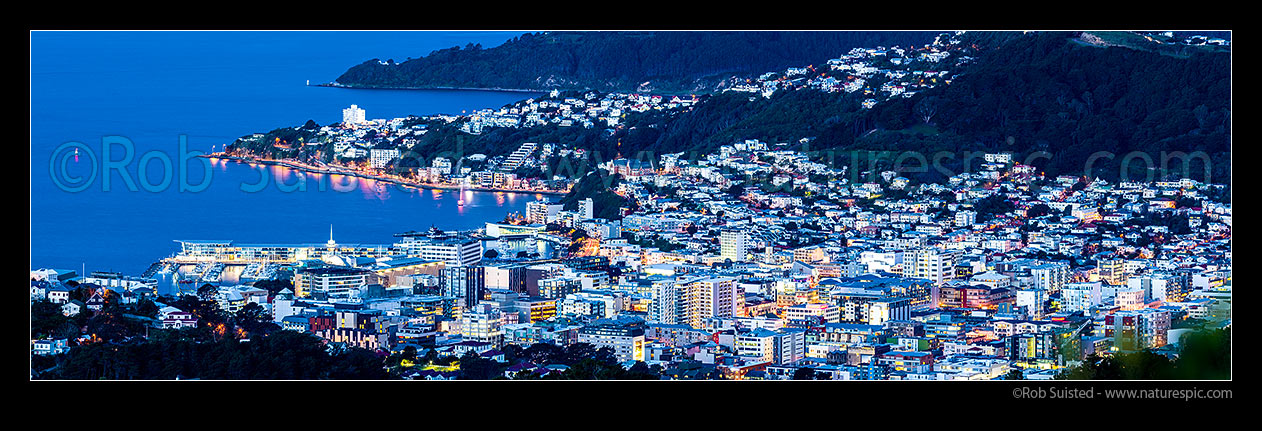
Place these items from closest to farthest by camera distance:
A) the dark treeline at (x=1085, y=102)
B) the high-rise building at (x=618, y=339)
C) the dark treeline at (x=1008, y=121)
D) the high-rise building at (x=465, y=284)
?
the high-rise building at (x=618, y=339), the high-rise building at (x=465, y=284), the dark treeline at (x=1008, y=121), the dark treeline at (x=1085, y=102)

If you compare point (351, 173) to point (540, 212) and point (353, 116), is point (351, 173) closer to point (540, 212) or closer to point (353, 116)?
point (353, 116)

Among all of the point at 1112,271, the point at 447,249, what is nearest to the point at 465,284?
the point at 447,249

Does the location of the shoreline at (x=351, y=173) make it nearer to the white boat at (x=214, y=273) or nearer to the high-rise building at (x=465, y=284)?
the white boat at (x=214, y=273)

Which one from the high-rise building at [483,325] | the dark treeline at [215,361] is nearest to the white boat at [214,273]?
the high-rise building at [483,325]

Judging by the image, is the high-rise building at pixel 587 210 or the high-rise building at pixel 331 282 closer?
the high-rise building at pixel 331 282

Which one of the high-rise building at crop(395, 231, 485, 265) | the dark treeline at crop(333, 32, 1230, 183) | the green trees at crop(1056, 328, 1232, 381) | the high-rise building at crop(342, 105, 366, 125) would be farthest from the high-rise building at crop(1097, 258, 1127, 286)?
the high-rise building at crop(342, 105, 366, 125)
